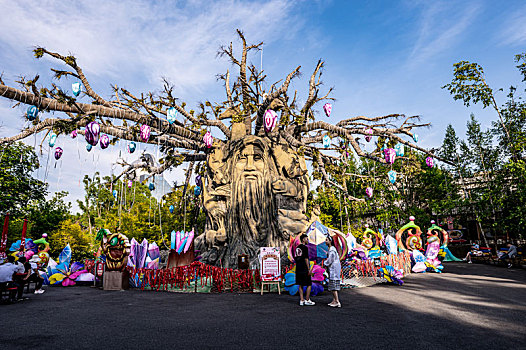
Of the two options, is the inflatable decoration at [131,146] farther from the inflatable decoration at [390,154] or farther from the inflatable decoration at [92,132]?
the inflatable decoration at [390,154]

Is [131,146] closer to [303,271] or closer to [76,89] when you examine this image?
[76,89]

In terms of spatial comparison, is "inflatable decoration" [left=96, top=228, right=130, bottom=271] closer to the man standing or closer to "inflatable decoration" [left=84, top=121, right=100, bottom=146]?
"inflatable decoration" [left=84, top=121, right=100, bottom=146]

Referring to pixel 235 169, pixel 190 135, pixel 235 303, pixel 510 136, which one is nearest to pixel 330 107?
pixel 235 169

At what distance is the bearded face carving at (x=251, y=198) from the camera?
1459cm

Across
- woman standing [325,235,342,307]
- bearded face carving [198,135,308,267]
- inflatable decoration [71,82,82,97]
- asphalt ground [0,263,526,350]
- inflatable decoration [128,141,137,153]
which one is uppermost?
inflatable decoration [71,82,82,97]

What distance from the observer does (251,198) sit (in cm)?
1485

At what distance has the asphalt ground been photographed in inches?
177

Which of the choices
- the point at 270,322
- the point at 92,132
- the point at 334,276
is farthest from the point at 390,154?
the point at 92,132

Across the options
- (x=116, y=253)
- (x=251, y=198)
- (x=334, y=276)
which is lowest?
(x=334, y=276)

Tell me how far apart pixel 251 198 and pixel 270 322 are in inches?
365

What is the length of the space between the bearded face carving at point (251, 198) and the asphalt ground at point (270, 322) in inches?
225

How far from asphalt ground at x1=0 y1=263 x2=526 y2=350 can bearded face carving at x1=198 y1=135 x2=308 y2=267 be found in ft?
18.7

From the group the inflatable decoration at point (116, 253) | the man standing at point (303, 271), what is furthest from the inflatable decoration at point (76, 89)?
the man standing at point (303, 271)

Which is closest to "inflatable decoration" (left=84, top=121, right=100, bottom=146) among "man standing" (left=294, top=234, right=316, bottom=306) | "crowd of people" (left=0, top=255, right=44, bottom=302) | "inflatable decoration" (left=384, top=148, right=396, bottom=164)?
"crowd of people" (left=0, top=255, right=44, bottom=302)
